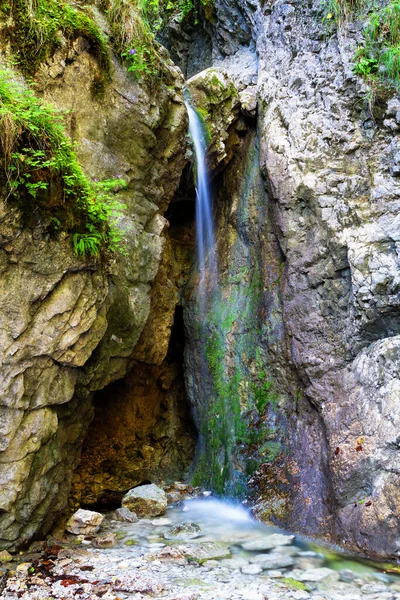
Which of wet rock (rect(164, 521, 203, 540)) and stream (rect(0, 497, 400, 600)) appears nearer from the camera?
stream (rect(0, 497, 400, 600))

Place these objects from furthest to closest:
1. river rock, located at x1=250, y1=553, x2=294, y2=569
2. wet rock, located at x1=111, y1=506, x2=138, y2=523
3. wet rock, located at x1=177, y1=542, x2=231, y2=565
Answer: wet rock, located at x1=111, y1=506, x2=138, y2=523 < wet rock, located at x1=177, y1=542, x2=231, y2=565 < river rock, located at x1=250, y1=553, x2=294, y2=569

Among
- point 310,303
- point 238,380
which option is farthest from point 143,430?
point 310,303

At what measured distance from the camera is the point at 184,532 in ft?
18.5

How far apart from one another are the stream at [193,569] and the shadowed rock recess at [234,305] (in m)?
0.42

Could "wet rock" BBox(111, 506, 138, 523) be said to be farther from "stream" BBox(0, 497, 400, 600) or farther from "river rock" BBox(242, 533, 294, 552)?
"river rock" BBox(242, 533, 294, 552)

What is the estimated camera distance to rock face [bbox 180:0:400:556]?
17.9 ft

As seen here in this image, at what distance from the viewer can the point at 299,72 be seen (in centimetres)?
731

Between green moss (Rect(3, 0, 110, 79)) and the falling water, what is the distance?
7.48ft

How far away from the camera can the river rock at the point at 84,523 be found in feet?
18.2

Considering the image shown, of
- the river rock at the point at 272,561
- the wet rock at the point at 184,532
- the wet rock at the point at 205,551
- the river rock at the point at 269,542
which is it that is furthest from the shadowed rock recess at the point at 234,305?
the wet rock at the point at 205,551

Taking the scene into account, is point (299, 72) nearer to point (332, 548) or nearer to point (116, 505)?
point (332, 548)

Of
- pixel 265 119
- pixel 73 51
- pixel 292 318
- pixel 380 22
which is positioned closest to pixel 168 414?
pixel 292 318

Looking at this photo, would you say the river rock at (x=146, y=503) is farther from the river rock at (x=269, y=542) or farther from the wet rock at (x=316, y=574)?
the wet rock at (x=316, y=574)

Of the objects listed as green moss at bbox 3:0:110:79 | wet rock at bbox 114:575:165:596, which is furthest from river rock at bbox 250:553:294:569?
green moss at bbox 3:0:110:79
